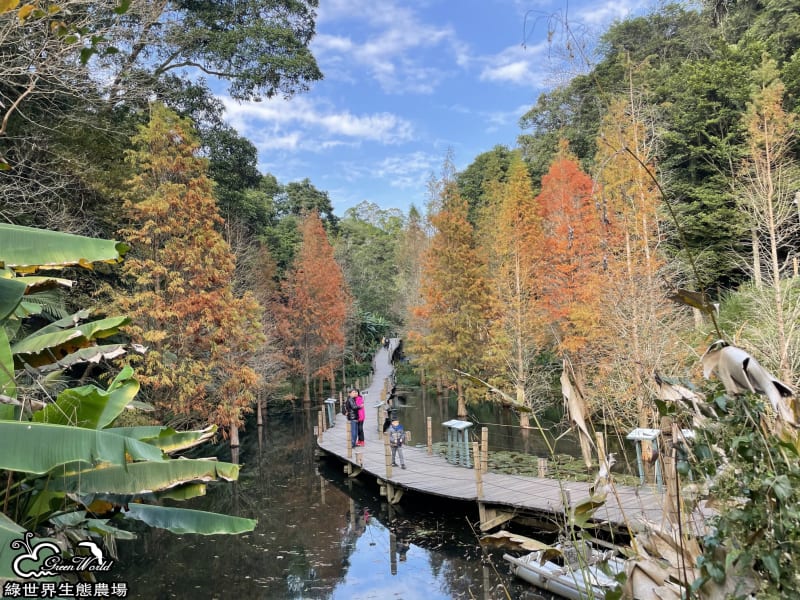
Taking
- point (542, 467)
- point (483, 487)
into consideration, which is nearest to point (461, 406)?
point (542, 467)

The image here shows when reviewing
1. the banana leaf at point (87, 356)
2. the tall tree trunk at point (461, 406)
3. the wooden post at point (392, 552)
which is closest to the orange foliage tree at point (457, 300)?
the tall tree trunk at point (461, 406)

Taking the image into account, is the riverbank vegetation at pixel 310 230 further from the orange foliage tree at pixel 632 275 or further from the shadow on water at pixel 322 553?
the shadow on water at pixel 322 553

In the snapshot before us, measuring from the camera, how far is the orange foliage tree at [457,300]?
1948 centimetres

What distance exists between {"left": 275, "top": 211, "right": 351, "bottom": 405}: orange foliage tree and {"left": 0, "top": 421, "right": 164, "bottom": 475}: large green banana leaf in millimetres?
20300

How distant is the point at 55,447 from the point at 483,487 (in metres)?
8.22

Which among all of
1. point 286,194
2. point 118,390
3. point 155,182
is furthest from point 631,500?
point 286,194

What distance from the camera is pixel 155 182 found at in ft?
45.1

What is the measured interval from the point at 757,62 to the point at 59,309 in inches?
940

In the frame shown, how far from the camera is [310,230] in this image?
2503cm

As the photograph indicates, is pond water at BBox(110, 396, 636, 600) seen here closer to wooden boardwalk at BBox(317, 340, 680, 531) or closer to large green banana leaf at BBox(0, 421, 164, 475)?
wooden boardwalk at BBox(317, 340, 680, 531)

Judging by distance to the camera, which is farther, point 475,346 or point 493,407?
point 493,407

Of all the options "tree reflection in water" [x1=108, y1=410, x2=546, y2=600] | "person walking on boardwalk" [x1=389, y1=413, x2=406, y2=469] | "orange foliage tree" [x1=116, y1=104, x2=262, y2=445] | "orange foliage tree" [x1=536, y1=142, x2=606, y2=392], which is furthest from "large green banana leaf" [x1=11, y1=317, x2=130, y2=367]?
"orange foliage tree" [x1=536, y1=142, x2=606, y2=392]

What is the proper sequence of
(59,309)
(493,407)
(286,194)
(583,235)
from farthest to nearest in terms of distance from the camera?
(286,194) < (493,407) < (583,235) < (59,309)

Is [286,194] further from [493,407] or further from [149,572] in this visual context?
[149,572]
